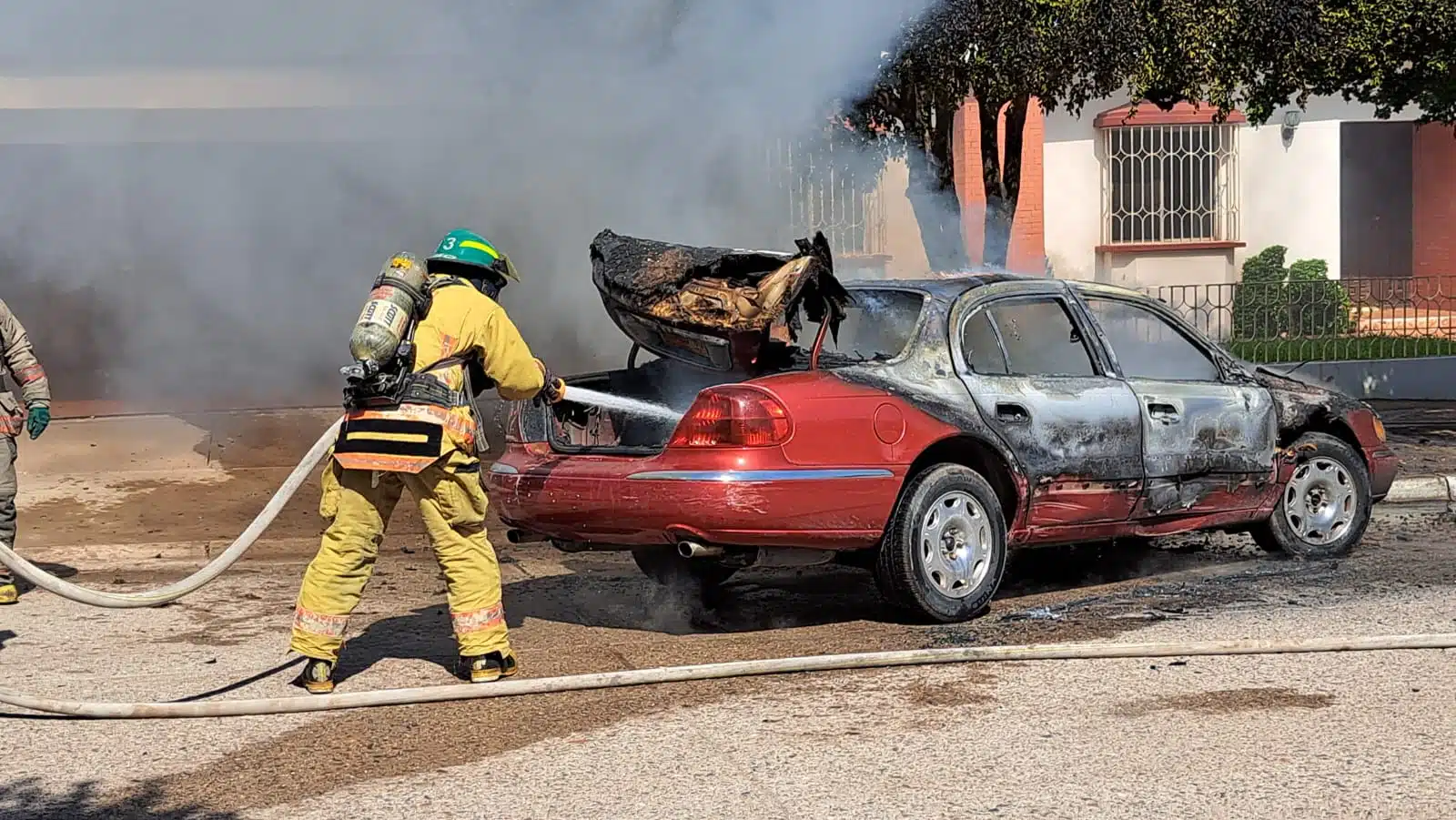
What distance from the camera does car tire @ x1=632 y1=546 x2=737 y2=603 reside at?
7.36 metres

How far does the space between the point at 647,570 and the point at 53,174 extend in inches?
211

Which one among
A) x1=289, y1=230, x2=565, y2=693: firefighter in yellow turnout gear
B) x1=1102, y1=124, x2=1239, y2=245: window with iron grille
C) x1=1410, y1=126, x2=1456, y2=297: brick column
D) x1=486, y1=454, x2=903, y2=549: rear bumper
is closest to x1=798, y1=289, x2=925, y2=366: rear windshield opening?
x1=486, y1=454, x2=903, y2=549: rear bumper

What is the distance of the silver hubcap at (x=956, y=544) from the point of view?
21.4 feet

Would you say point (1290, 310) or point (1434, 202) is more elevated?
point (1434, 202)

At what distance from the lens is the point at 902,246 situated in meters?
13.2

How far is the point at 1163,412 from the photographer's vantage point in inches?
291

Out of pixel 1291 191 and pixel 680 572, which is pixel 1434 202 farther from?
pixel 680 572

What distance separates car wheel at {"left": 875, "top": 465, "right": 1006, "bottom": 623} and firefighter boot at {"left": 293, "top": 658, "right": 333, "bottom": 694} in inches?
84.0

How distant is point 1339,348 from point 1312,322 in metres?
0.66

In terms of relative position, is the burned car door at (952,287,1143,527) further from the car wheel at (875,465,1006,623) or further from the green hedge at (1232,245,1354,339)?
the green hedge at (1232,245,1354,339)

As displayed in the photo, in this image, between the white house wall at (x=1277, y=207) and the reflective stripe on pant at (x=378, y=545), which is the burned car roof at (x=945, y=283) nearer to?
the reflective stripe on pant at (x=378, y=545)

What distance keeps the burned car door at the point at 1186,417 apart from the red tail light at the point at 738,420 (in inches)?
77.3

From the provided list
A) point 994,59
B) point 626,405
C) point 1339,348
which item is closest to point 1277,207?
point 1339,348

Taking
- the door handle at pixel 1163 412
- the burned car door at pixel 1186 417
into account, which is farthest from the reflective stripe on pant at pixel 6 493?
the door handle at pixel 1163 412
